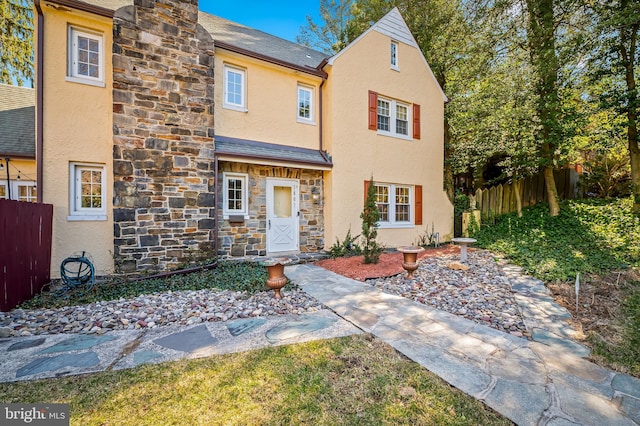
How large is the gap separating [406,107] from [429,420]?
1039cm

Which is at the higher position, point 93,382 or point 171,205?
point 171,205

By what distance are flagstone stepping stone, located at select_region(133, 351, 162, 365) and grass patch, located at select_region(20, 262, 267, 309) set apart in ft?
7.07

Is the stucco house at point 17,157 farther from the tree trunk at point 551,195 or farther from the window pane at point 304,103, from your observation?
the tree trunk at point 551,195

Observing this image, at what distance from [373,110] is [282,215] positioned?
185 inches

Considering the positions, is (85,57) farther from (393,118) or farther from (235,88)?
(393,118)

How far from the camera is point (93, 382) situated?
2246 millimetres

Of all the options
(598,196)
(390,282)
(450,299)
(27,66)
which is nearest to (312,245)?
(390,282)

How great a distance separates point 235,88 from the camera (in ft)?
25.4

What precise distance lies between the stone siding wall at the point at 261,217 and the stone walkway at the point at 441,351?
4065 millimetres

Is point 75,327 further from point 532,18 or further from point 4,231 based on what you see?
point 532,18

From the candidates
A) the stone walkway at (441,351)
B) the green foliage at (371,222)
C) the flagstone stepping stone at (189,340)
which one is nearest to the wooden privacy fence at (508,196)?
the green foliage at (371,222)

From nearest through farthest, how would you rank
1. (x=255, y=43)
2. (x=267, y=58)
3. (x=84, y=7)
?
(x=84, y=7) < (x=267, y=58) < (x=255, y=43)

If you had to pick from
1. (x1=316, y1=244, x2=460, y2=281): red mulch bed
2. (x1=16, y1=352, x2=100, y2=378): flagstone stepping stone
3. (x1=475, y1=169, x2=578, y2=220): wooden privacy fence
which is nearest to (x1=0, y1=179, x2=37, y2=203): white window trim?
(x1=16, y1=352, x2=100, y2=378): flagstone stepping stone

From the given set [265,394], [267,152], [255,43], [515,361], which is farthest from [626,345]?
[255,43]
